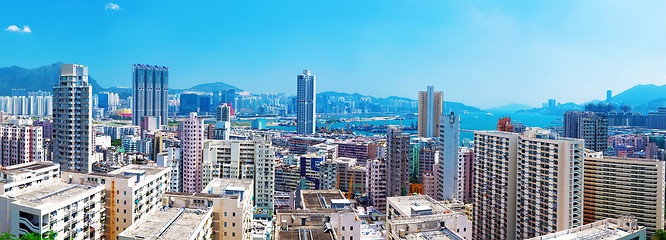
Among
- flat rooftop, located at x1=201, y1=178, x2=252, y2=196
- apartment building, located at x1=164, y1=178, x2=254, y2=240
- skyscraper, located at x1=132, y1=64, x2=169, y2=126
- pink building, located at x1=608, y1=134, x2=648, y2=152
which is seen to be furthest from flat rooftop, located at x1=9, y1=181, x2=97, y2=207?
skyscraper, located at x1=132, y1=64, x2=169, y2=126

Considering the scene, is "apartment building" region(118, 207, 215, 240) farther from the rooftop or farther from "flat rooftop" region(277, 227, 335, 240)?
the rooftop

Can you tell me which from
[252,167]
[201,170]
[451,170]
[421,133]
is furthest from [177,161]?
[421,133]

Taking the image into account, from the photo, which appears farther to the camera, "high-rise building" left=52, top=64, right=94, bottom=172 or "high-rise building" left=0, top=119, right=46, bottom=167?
"high-rise building" left=0, top=119, right=46, bottom=167

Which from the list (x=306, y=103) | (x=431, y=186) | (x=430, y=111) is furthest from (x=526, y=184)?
(x=306, y=103)

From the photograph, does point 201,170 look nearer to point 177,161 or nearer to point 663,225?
point 177,161

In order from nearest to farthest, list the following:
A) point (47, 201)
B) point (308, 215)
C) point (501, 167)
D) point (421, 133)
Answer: point (47, 201)
point (308, 215)
point (501, 167)
point (421, 133)
